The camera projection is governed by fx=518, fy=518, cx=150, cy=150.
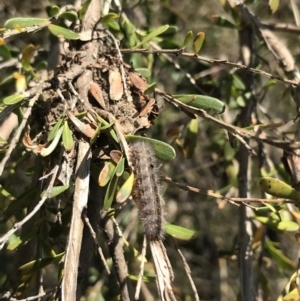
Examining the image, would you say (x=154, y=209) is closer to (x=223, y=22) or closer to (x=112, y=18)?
(x=112, y=18)

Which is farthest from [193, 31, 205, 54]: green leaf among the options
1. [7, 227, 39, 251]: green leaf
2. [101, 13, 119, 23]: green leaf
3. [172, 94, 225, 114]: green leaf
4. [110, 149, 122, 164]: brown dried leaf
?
[7, 227, 39, 251]: green leaf

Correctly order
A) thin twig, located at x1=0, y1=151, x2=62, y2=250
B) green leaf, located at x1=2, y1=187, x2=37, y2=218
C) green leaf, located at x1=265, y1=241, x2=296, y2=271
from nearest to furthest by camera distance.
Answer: thin twig, located at x1=0, y1=151, x2=62, y2=250 → green leaf, located at x1=2, y1=187, x2=37, y2=218 → green leaf, located at x1=265, y1=241, x2=296, y2=271

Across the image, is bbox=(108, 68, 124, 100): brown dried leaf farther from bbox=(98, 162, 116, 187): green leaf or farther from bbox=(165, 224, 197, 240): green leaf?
bbox=(165, 224, 197, 240): green leaf

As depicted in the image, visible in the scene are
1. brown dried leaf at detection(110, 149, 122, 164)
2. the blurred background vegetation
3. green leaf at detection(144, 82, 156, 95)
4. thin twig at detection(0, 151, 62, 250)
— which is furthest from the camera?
the blurred background vegetation

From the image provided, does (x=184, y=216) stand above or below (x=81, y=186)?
above

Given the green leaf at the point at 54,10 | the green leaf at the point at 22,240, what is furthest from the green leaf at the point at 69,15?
the green leaf at the point at 22,240

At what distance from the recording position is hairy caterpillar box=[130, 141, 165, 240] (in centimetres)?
102

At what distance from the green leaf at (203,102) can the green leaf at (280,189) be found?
199 mm

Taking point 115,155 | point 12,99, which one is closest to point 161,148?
point 115,155

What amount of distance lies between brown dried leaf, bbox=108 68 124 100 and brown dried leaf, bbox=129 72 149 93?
0.03 m

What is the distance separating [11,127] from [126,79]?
0.42 metres

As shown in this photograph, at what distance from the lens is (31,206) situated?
130cm

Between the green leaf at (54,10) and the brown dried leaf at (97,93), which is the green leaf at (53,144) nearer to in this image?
the brown dried leaf at (97,93)

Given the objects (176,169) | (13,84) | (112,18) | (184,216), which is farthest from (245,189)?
(184,216)
